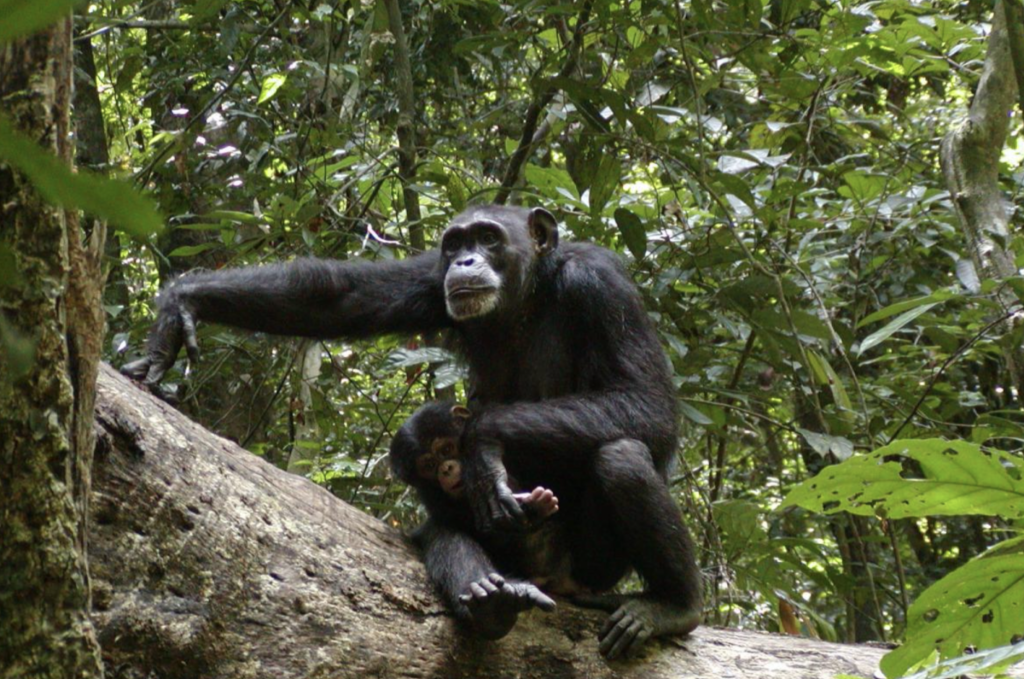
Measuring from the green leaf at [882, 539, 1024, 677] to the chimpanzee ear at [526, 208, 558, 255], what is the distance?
130 inches

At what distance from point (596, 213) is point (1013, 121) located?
5771mm

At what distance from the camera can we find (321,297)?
17.5 feet

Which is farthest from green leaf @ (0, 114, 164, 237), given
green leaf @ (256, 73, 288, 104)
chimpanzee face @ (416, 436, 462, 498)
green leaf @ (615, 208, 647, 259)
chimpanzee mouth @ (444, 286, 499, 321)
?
green leaf @ (256, 73, 288, 104)

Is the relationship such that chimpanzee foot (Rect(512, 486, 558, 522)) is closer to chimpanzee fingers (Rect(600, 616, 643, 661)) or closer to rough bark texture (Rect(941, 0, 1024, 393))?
chimpanzee fingers (Rect(600, 616, 643, 661))

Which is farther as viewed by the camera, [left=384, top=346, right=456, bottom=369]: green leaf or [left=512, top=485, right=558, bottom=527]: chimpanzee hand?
[left=384, top=346, right=456, bottom=369]: green leaf

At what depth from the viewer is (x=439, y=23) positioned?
738 cm

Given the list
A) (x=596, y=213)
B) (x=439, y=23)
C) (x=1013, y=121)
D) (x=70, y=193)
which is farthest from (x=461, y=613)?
(x=1013, y=121)

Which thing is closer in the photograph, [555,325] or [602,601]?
[602,601]

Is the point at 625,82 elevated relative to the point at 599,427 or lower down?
elevated

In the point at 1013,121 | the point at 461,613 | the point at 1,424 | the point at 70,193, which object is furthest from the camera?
the point at 1013,121

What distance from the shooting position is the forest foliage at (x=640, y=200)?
5793 mm

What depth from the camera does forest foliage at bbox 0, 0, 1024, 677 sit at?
5793 mm

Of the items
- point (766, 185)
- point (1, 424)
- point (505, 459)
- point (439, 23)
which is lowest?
point (1, 424)

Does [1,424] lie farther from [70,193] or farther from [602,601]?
[602,601]
